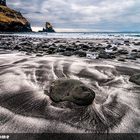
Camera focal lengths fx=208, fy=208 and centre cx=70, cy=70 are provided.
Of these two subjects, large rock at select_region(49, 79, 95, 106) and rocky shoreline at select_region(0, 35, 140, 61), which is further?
rocky shoreline at select_region(0, 35, 140, 61)

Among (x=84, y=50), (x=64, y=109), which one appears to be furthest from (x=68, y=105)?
(x=84, y=50)

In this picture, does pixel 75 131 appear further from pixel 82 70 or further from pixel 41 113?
pixel 82 70

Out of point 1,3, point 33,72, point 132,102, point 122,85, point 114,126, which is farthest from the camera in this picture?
point 1,3

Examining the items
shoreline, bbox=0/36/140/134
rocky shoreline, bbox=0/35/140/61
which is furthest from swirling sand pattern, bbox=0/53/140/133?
rocky shoreline, bbox=0/35/140/61

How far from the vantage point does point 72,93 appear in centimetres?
317

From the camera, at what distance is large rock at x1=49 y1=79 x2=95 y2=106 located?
310cm

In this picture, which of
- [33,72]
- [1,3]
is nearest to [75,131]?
[33,72]

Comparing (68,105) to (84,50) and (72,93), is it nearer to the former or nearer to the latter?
(72,93)

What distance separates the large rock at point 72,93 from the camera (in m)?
3.10

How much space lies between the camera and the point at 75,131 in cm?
244

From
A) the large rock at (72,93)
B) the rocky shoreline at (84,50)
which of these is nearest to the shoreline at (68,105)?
the large rock at (72,93)

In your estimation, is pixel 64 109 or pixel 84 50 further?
pixel 84 50

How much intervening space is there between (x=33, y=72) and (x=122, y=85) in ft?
7.18

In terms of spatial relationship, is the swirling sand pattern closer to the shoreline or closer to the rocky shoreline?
the shoreline
